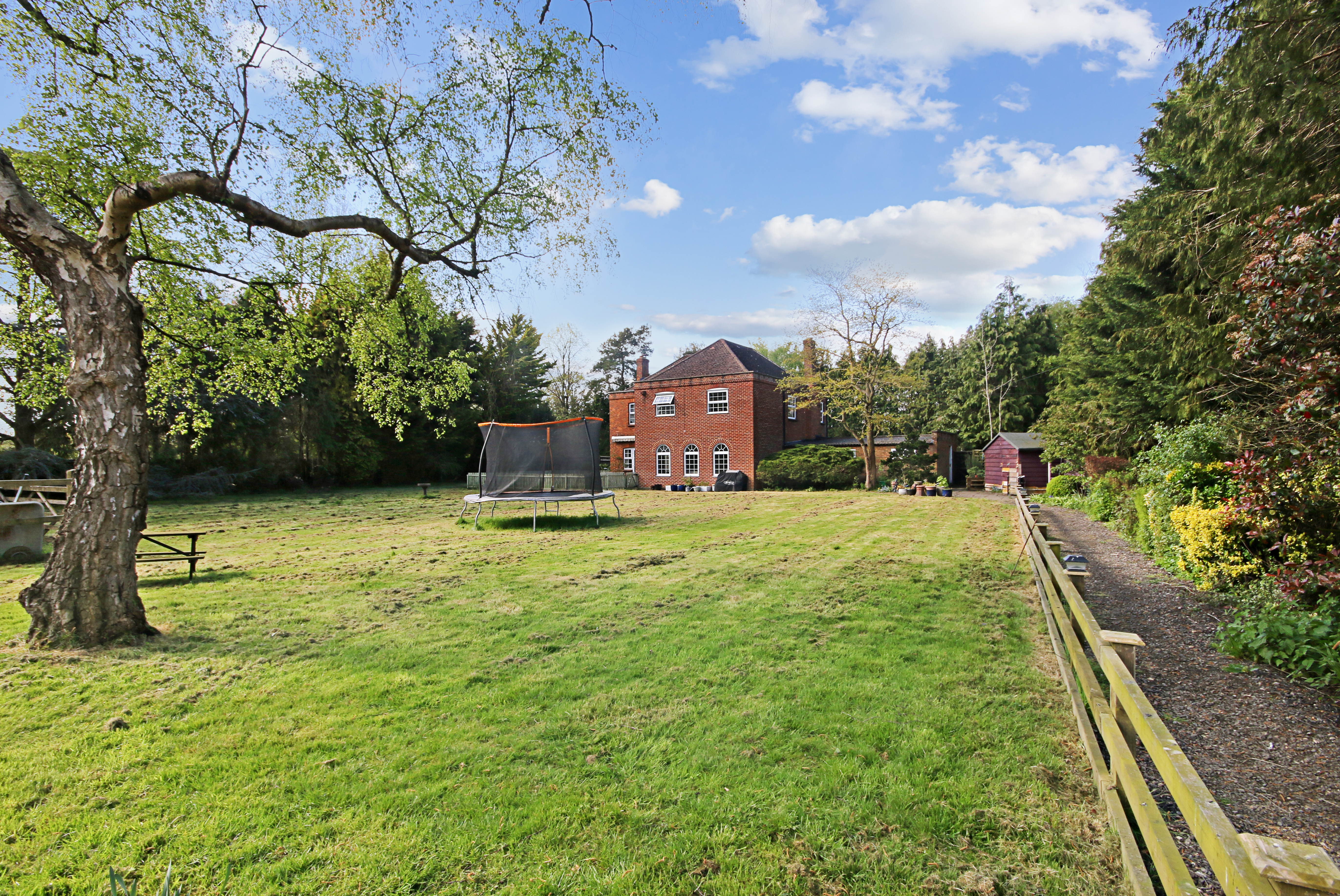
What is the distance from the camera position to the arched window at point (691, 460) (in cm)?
3162

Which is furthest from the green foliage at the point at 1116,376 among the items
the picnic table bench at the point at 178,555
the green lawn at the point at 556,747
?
the picnic table bench at the point at 178,555

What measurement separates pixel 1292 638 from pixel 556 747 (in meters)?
5.79

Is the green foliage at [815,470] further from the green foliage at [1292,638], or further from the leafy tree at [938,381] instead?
the green foliage at [1292,638]

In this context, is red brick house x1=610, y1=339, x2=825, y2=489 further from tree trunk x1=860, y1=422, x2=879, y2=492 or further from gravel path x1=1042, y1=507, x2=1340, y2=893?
gravel path x1=1042, y1=507, x2=1340, y2=893

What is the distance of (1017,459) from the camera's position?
90.9 ft

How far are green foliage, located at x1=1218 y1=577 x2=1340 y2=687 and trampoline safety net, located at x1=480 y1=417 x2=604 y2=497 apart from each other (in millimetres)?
12043

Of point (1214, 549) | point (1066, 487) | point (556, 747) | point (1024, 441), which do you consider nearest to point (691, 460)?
point (1024, 441)

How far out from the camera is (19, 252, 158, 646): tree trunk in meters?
5.17

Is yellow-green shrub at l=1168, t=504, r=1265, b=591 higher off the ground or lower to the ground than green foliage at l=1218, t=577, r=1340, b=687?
higher

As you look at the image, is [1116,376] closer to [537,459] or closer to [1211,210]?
[1211,210]

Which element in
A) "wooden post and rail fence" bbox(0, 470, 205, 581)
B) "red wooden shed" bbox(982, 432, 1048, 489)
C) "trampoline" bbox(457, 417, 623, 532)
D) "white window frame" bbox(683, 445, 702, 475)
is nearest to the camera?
"wooden post and rail fence" bbox(0, 470, 205, 581)

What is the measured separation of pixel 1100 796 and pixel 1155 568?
7403 mm

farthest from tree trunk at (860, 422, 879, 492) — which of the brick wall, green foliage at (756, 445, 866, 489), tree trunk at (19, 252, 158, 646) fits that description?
tree trunk at (19, 252, 158, 646)

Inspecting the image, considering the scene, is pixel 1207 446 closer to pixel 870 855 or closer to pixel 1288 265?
pixel 1288 265
